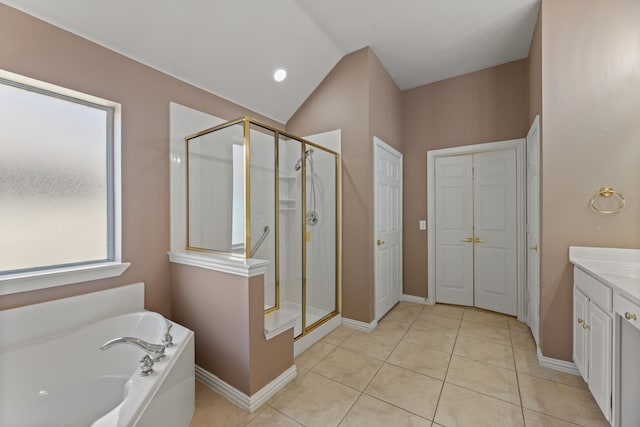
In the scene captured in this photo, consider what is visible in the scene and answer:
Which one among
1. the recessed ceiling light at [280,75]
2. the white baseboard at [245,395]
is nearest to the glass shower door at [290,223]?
the white baseboard at [245,395]

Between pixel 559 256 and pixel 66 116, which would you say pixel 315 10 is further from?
pixel 559 256

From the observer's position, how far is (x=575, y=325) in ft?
6.48

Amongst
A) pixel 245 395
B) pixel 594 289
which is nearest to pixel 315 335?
pixel 245 395

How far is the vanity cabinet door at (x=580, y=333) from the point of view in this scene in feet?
5.85

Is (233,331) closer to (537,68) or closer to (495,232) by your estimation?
(495,232)

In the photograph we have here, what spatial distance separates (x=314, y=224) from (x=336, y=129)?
3.64ft

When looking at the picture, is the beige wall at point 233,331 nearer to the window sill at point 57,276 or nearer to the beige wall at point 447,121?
→ the window sill at point 57,276

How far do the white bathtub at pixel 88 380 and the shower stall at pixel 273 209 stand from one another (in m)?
0.72

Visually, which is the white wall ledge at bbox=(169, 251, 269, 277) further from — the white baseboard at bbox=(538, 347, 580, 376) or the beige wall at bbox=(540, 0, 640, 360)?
the white baseboard at bbox=(538, 347, 580, 376)

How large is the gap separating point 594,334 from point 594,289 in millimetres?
280

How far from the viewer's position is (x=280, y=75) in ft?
9.18

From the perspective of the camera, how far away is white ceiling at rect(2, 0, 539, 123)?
1.86 metres

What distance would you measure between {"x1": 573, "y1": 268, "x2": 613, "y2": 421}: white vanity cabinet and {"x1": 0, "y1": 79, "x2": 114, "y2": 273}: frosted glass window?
10.9 ft

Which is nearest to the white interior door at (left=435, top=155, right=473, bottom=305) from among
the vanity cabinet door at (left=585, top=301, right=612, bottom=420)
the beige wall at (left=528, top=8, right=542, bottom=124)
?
the beige wall at (left=528, top=8, right=542, bottom=124)
